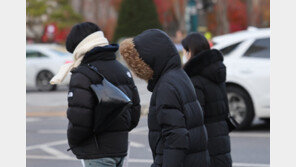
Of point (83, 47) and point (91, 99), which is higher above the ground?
point (83, 47)

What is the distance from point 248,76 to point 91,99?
21.6 ft

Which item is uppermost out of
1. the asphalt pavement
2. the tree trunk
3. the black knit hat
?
the tree trunk

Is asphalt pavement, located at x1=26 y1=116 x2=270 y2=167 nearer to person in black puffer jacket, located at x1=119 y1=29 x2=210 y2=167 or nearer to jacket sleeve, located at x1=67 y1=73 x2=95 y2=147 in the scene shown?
jacket sleeve, located at x1=67 y1=73 x2=95 y2=147

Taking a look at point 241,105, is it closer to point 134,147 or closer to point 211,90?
point 134,147

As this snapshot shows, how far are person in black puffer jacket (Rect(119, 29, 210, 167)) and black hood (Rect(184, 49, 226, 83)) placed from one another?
1.57 meters

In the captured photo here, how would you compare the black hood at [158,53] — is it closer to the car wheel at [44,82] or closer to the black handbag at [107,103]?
the black handbag at [107,103]

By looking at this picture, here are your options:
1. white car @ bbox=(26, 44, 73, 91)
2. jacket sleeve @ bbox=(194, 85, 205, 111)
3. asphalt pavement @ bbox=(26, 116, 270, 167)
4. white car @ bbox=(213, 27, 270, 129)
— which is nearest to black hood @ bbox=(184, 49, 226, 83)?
jacket sleeve @ bbox=(194, 85, 205, 111)

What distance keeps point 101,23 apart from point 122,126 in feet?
155

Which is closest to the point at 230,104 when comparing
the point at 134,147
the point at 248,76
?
the point at 248,76

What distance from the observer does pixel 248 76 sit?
10320mm

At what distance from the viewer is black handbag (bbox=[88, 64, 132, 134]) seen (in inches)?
157

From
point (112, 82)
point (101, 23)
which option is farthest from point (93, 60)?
point (101, 23)

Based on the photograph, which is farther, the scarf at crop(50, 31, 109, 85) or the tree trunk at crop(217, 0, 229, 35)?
the tree trunk at crop(217, 0, 229, 35)

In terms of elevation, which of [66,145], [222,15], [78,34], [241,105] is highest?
[222,15]
